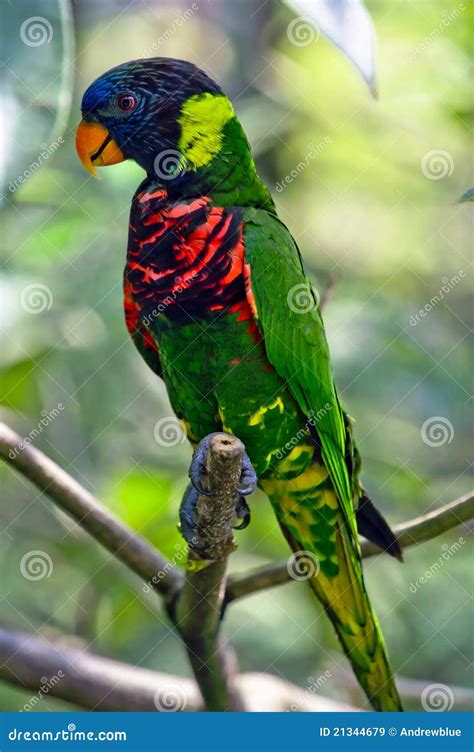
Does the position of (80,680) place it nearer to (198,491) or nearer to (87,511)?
(87,511)

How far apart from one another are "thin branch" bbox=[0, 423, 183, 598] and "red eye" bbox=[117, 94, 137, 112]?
817 millimetres

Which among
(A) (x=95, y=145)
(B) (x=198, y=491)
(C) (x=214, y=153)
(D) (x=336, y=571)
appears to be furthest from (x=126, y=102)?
(D) (x=336, y=571)

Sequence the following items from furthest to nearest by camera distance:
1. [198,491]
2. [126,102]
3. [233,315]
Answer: [126,102] → [233,315] → [198,491]

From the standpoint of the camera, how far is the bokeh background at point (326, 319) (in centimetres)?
254

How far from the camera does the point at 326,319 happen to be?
271 cm

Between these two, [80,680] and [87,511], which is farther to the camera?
[80,680]

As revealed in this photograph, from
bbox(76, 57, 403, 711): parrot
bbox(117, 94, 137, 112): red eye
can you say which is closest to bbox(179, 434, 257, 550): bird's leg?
bbox(76, 57, 403, 711): parrot

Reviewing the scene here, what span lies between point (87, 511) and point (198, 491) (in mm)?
272

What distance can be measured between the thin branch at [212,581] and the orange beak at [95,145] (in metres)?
0.87

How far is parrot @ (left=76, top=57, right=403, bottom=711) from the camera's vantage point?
5.99ft

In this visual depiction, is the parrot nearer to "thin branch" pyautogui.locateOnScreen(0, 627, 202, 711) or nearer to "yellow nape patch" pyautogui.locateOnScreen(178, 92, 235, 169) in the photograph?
"yellow nape patch" pyautogui.locateOnScreen(178, 92, 235, 169)

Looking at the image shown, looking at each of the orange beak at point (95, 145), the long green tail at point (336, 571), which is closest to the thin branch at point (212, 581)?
the long green tail at point (336, 571)

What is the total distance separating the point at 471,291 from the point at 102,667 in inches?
69.0

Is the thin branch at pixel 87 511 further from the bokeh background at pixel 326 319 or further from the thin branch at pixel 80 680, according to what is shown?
the bokeh background at pixel 326 319
